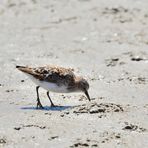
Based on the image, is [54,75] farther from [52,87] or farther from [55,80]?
[52,87]

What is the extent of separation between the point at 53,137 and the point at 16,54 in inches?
220

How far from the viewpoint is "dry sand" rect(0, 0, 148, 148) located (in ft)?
29.8

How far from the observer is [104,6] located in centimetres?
1839

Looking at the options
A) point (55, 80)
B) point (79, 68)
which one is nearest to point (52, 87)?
point (55, 80)

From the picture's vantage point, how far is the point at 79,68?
13188 millimetres

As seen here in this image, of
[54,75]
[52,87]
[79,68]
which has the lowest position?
[79,68]

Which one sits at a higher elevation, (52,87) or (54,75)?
(54,75)

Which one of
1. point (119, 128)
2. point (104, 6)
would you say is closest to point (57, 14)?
point (104, 6)

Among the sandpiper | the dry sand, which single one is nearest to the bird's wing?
the sandpiper

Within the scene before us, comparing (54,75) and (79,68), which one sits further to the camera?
(79,68)

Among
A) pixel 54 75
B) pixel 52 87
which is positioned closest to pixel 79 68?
pixel 54 75

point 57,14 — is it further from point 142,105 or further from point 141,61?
point 142,105

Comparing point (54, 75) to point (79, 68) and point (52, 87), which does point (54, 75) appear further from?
point (79, 68)

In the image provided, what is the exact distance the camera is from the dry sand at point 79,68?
9094 millimetres
